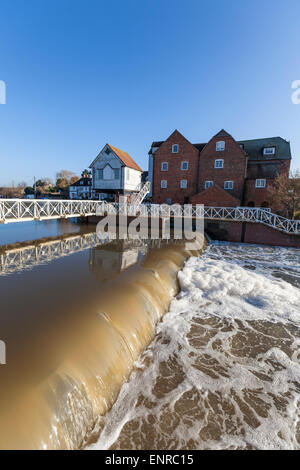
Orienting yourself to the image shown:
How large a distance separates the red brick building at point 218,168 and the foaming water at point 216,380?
15.9 m

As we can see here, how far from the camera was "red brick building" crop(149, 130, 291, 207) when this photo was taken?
23.7 metres

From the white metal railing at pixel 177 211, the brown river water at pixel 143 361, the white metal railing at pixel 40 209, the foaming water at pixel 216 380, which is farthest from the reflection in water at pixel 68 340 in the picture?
the white metal railing at pixel 177 211

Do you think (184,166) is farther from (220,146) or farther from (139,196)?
(139,196)

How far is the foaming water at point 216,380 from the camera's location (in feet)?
10.6

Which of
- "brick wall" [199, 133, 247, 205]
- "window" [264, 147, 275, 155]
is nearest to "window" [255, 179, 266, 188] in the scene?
"brick wall" [199, 133, 247, 205]

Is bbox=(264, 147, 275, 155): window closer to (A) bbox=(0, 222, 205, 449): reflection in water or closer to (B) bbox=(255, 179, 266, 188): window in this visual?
(B) bbox=(255, 179, 266, 188): window

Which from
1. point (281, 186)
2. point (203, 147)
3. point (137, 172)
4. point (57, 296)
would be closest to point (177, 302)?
point (57, 296)

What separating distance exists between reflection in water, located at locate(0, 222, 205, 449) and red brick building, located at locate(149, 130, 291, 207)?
55.5 ft

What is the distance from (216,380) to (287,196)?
64.8 ft

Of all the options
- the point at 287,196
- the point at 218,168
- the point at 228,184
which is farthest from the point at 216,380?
the point at 218,168

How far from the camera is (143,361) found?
4.64 meters

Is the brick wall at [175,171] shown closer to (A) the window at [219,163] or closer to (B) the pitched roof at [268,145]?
(A) the window at [219,163]

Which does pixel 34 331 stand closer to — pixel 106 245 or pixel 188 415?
pixel 188 415
